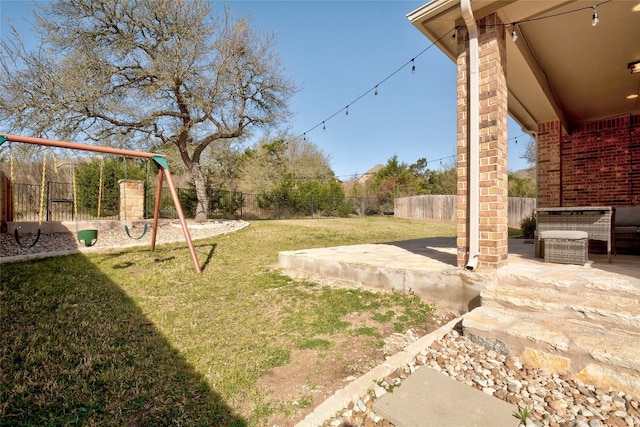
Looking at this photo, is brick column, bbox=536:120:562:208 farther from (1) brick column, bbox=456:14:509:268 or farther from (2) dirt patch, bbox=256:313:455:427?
(2) dirt patch, bbox=256:313:455:427

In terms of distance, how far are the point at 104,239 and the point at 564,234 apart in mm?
8456

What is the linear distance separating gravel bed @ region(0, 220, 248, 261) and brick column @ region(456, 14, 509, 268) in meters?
6.60

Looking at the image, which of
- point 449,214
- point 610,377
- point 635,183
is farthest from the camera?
point 449,214

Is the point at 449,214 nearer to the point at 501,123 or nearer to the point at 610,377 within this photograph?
the point at 501,123

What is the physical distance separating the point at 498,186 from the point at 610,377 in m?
1.70

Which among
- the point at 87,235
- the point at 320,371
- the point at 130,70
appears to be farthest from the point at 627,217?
the point at 130,70

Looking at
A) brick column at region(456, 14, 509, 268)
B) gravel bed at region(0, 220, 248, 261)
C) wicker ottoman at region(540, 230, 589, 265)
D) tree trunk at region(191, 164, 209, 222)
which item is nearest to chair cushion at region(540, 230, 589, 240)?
wicker ottoman at region(540, 230, 589, 265)

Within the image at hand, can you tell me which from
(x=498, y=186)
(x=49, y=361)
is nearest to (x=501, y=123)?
(x=498, y=186)

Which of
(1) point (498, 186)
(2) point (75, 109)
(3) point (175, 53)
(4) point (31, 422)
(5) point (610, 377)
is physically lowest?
(4) point (31, 422)

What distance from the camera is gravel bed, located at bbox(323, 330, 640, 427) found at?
143cm

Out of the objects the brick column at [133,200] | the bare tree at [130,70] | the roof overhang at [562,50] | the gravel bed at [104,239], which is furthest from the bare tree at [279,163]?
the roof overhang at [562,50]

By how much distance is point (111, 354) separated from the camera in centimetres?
218

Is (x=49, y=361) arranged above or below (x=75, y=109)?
below

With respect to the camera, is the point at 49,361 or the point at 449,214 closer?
the point at 49,361
